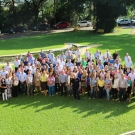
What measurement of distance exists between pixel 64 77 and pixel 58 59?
2.75 metres

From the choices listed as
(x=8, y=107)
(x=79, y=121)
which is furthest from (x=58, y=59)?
(x=79, y=121)

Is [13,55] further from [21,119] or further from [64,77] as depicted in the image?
[21,119]

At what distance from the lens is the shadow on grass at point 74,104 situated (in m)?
10.7

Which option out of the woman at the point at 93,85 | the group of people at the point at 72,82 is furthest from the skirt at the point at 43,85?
the woman at the point at 93,85

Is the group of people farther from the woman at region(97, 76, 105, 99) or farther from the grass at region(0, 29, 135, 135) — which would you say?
the grass at region(0, 29, 135, 135)

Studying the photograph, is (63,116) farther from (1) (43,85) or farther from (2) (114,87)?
(2) (114,87)

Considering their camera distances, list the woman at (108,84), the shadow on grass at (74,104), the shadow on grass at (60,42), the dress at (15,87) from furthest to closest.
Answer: the shadow on grass at (60,42) < the dress at (15,87) < the woman at (108,84) < the shadow on grass at (74,104)

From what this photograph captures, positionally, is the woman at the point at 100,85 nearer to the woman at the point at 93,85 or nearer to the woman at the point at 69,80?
the woman at the point at 93,85

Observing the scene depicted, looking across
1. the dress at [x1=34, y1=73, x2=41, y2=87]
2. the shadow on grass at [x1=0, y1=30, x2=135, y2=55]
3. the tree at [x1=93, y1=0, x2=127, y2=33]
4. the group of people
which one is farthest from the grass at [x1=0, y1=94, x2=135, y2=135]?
the tree at [x1=93, y1=0, x2=127, y2=33]

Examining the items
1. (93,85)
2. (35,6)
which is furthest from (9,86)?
(35,6)

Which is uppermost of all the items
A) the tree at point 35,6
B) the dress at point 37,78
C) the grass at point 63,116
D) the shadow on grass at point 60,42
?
the tree at point 35,6

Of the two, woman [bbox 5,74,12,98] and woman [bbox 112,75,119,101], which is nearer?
woman [bbox 112,75,119,101]

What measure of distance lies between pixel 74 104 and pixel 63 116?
1342mm

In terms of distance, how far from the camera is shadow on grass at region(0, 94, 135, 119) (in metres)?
10.7
